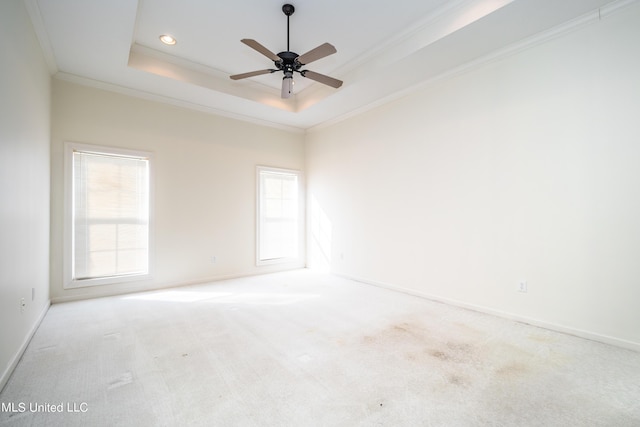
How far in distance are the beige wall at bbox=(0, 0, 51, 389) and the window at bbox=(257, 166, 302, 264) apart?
10.2ft

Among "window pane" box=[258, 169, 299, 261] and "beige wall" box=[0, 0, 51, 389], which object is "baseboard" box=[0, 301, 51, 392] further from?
"window pane" box=[258, 169, 299, 261]

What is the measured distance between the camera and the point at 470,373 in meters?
2.12

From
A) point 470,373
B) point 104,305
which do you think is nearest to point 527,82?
point 470,373

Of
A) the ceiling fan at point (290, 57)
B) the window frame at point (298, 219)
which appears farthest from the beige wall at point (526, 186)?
the window frame at point (298, 219)

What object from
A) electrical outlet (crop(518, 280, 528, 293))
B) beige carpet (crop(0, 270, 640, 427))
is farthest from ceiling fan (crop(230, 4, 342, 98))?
electrical outlet (crop(518, 280, 528, 293))

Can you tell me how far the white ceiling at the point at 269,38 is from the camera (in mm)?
2695

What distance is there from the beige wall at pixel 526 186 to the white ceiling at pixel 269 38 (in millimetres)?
381

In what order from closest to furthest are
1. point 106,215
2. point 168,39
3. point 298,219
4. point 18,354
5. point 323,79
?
point 18,354 → point 323,79 → point 168,39 → point 106,215 → point 298,219

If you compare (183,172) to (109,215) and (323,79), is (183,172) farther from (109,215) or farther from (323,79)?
(323,79)

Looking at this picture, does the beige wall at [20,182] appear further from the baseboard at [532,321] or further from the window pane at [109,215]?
the baseboard at [532,321]

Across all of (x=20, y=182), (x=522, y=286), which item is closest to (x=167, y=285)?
(x=20, y=182)

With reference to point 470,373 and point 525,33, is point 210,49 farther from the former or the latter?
point 470,373

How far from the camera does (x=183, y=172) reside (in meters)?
4.71

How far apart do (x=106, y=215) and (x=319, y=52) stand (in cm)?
370
